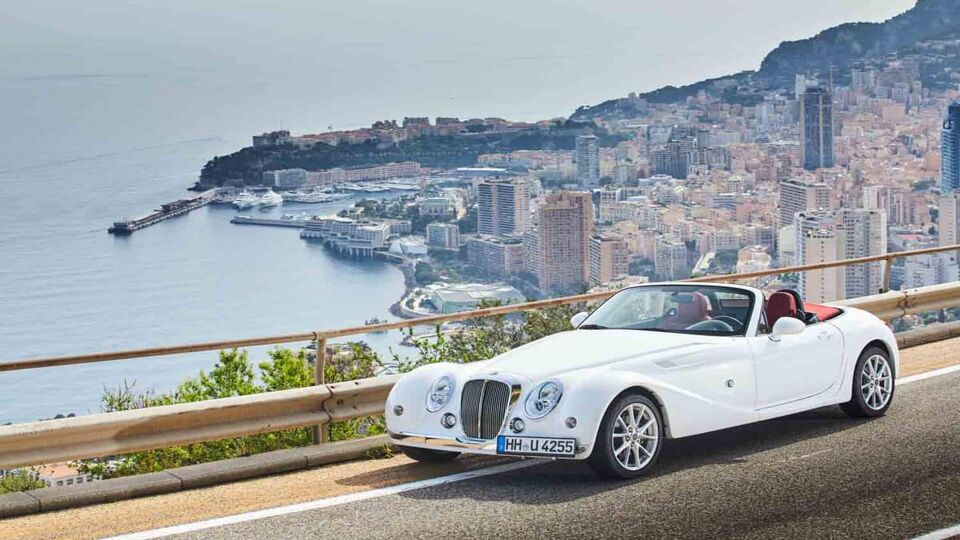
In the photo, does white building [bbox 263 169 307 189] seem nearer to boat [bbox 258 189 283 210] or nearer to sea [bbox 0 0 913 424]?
boat [bbox 258 189 283 210]

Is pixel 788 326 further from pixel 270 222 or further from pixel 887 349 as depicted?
pixel 270 222

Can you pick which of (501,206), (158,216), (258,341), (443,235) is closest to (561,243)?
(443,235)

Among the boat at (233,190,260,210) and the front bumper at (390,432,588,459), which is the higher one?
the front bumper at (390,432,588,459)

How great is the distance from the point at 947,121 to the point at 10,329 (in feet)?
156

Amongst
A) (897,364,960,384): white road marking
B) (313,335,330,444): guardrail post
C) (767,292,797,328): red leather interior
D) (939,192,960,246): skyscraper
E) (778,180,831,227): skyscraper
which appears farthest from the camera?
(778,180,831,227): skyscraper

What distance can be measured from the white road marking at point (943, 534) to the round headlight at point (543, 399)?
8.00 ft

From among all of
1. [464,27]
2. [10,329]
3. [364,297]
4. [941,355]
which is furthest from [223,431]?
[464,27]

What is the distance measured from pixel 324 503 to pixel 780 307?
13.3 ft

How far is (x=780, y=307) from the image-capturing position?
1083 cm

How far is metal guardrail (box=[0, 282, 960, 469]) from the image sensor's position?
8883 mm

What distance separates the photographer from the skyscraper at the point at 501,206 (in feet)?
206

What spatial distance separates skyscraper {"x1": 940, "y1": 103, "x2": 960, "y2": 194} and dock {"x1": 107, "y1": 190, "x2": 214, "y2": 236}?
120ft

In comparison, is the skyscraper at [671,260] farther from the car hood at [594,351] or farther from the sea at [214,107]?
the car hood at [594,351]

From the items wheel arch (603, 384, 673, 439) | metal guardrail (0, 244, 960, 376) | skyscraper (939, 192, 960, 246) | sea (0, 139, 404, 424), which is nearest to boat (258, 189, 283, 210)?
sea (0, 139, 404, 424)
